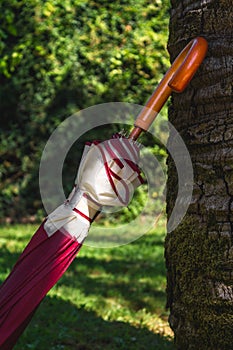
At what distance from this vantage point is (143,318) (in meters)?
4.34

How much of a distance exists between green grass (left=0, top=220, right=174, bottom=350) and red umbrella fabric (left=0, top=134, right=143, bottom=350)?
1.61 meters

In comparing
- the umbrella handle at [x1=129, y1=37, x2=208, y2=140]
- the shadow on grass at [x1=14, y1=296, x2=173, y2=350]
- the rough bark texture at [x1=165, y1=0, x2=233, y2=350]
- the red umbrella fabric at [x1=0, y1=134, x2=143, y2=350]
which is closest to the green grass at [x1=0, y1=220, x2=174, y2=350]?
the shadow on grass at [x1=14, y1=296, x2=173, y2=350]

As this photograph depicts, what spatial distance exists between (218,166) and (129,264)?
4209mm

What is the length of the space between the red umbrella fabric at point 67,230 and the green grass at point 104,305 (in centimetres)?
161

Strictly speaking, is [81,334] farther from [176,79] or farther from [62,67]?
[62,67]

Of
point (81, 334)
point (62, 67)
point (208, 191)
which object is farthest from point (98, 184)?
point (62, 67)

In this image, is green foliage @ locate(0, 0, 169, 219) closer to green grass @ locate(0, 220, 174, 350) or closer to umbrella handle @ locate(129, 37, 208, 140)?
green grass @ locate(0, 220, 174, 350)

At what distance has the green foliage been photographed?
836cm

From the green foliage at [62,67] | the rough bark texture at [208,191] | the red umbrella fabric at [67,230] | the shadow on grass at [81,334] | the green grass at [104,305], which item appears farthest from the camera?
the green foliage at [62,67]

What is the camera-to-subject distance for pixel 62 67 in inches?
333

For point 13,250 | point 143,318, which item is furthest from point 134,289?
point 13,250

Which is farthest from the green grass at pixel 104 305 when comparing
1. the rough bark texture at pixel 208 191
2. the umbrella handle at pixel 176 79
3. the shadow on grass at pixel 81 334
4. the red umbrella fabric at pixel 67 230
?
the umbrella handle at pixel 176 79

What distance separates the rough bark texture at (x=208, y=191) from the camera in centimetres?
217

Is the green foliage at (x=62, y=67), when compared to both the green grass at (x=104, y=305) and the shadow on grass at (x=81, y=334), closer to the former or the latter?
the green grass at (x=104, y=305)
